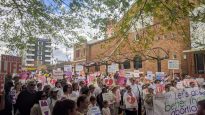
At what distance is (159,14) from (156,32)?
1.88 m

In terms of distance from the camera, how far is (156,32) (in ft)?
43.4

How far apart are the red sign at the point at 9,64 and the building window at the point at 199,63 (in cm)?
2706

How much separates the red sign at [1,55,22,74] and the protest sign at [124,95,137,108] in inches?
178

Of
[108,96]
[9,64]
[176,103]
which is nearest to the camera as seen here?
[176,103]

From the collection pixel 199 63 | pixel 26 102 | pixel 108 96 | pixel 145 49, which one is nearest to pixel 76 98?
pixel 26 102

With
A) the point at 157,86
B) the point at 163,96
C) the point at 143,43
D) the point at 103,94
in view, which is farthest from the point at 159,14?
the point at 157,86

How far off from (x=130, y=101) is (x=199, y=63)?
996 inches

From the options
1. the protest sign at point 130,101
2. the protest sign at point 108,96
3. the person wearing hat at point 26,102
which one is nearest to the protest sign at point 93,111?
the person wearing hat at point 26,102

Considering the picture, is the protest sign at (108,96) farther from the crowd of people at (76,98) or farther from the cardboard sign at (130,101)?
the cardboard sign at (130,101)

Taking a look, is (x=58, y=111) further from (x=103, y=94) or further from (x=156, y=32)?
(x=156, y=32)

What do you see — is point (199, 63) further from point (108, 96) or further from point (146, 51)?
point (108, 96)

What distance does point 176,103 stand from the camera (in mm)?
10734

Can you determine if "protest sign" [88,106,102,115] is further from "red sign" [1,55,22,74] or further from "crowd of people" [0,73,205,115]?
"red sign" [1,55,22,74]

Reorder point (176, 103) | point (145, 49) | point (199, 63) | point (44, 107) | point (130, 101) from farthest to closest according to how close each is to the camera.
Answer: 1. point (199, 63)
2. point (130, 101)
3. point (145, 49)
4. point (176, 103)
5. point (44, 107)
